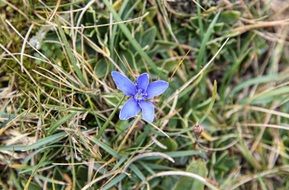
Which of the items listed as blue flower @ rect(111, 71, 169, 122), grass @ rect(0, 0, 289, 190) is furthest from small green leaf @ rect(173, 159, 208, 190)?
blue flower @ rect(111, 71, 169, 122)

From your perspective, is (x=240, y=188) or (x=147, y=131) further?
(x=240, y=188)

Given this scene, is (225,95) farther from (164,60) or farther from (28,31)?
(28,31)

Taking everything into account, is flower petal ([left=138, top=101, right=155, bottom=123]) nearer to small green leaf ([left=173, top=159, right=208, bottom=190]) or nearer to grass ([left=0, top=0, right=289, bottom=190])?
grass ([left=0, top=0, right=289, bottom=190])

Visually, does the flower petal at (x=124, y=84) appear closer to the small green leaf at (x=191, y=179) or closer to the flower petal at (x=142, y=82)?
the flower petal at (x=142, y=82)

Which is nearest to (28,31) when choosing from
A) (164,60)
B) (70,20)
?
(70,20)

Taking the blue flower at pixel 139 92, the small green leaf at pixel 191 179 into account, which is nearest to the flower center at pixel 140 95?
the blue flower at pixel 139 92

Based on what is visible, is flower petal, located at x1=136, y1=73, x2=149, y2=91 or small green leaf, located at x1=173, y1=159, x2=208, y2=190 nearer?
flower petal, located at x1=136, y1=73, x2=149, y2=91

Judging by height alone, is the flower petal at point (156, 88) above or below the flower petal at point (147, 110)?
A: above
